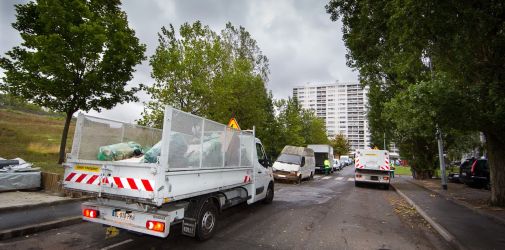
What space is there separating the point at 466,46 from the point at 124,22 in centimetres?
1504

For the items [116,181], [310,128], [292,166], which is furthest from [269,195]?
[310,128]

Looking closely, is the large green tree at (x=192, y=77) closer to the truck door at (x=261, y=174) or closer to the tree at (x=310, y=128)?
the truck door at (x=261, y=174)

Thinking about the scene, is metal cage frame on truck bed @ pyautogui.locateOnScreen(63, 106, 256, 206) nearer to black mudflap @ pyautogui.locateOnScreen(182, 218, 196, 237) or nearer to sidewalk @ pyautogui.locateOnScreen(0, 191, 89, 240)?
black mudflap @ pyautogui.locateOnScreen(182, 218, 196, 237)

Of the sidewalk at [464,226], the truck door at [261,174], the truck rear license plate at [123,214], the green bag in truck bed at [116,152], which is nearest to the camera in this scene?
the truck rear license plate at [123,214]

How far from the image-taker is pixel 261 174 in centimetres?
916

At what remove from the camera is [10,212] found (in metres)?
6.92

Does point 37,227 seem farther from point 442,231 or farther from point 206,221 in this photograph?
point 442,231

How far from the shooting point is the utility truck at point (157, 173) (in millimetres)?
4625

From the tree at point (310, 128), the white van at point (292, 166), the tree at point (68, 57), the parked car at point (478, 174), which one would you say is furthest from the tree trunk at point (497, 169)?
the tree at point (310, 128)

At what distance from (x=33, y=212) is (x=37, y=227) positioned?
1460 mm

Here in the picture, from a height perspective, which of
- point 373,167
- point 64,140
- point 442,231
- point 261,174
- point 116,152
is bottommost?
point 442,231

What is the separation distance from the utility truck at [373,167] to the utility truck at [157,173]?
12904 millimetres

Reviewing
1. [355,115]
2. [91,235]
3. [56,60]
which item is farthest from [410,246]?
[355,115]

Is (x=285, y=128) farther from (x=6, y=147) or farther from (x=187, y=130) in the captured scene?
(x=187, y=130)
